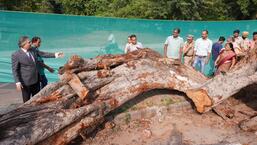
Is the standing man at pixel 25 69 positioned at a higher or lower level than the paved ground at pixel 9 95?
higher

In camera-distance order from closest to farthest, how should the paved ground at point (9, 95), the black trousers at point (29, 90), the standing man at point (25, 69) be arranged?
the standing man at point (25, 69) → the black trousers at point (29, 90) → the paved ground at point (9, 95)

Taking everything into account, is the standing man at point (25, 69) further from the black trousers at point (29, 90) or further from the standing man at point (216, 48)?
the standing man at point (216, 48)

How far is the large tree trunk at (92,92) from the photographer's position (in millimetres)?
5617

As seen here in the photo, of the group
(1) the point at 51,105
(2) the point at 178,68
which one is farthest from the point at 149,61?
(1) the point at 51,105

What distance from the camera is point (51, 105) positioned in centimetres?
608

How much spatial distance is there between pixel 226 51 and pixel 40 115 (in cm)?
452

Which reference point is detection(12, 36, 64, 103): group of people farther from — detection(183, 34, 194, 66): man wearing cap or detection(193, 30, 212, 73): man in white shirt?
detection(193, 30, 212, 73): man in white shirt

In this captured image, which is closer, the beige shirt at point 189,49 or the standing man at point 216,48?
the beige shirt at point 189,49

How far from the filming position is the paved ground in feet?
31.0

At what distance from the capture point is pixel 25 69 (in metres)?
7.68

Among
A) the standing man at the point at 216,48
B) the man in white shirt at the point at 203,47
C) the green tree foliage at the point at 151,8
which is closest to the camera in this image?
the man in white shirt at the point at 203,47

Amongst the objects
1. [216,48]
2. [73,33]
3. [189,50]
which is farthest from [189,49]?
[73,33]

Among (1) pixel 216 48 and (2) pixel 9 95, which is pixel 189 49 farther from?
(2) pixel 9 95

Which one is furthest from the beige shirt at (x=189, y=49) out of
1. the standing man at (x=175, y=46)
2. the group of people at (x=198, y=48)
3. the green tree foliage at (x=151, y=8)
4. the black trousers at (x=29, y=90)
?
the green tree foliage at (x=151, y=8)
